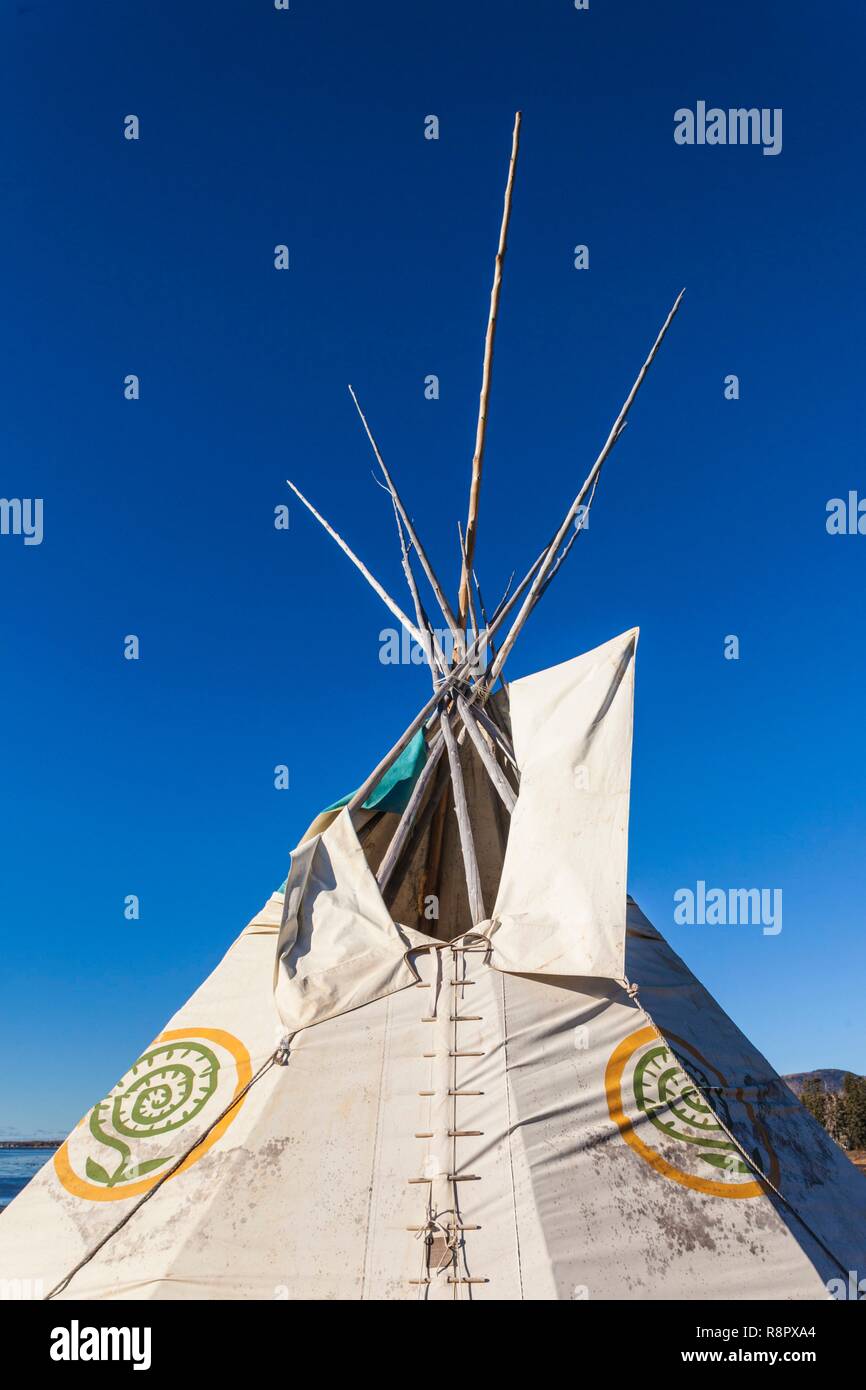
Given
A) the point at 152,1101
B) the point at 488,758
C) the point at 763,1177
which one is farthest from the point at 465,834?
the point at 763,1177

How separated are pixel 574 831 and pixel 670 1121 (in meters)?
1.63

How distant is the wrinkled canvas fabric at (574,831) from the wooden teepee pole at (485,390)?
3076mm

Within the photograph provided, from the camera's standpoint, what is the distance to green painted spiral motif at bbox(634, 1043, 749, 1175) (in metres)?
4.89

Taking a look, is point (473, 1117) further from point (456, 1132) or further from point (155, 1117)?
point (155, 1117)

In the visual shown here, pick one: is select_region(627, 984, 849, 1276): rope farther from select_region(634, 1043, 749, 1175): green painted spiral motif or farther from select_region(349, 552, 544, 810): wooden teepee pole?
select_region(349, 552, 544, 810): wooden teepee pole

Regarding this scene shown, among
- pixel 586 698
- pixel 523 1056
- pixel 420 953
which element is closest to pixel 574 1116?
pixel 523 1056

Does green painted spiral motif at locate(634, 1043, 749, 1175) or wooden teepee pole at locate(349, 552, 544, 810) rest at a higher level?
wooden teepee pole at locate(349, 552, 544, 810)

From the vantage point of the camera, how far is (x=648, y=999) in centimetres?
626

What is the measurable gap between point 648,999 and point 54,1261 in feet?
12.3

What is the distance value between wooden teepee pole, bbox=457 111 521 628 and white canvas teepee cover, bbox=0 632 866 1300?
118 inches

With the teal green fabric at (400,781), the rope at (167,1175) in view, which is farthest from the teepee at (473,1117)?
the teal green fabric at (400,781)

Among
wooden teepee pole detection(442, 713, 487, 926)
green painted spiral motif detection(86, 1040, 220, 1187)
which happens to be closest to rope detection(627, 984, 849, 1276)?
wooden teepee pole detection(442, 713, 487, 926)

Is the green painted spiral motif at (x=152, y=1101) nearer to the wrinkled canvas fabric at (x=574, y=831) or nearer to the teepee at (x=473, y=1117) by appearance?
the teepee at (x=473, y=1117)
